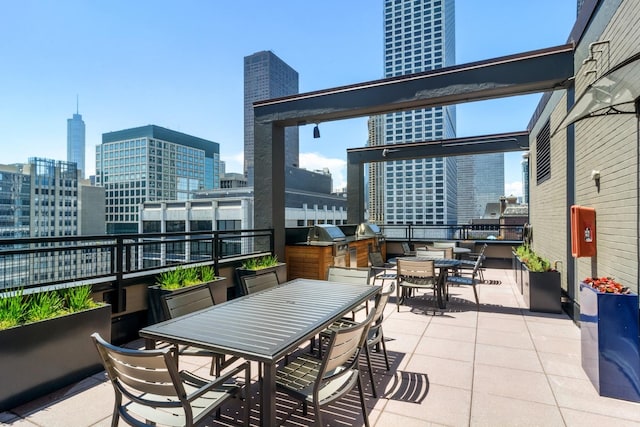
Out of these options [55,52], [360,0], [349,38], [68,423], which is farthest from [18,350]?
[55,52]

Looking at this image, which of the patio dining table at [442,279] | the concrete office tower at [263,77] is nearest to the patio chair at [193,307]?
the patio dining table at [442,279]

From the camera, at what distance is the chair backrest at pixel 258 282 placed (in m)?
3.09

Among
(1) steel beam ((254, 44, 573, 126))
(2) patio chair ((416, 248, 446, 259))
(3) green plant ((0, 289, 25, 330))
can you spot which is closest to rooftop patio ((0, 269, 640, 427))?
(3) green plant ((0, 289, 25, 330))

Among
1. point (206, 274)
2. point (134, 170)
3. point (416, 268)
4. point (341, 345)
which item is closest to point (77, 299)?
point (206, 274)

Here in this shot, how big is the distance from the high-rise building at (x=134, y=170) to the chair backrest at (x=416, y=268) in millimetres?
101626

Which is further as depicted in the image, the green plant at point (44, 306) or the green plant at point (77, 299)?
the green plant at point (77, 299)

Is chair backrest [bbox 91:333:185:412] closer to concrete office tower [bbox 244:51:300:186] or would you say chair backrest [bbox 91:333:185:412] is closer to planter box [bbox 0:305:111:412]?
planter box [bbox 0:305:111:412]

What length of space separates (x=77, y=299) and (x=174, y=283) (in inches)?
40.8

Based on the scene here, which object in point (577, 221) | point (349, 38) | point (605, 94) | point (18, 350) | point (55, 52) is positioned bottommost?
point (18, 350)

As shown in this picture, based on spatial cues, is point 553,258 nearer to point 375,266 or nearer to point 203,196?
point 375,266

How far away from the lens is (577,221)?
3.42 m

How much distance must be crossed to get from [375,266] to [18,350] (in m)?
4.54

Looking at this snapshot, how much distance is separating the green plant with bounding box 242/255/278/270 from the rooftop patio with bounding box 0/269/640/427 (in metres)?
1.82

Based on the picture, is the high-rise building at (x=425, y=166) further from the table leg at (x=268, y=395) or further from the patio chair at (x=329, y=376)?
the table leg at (x=268, y=395)
